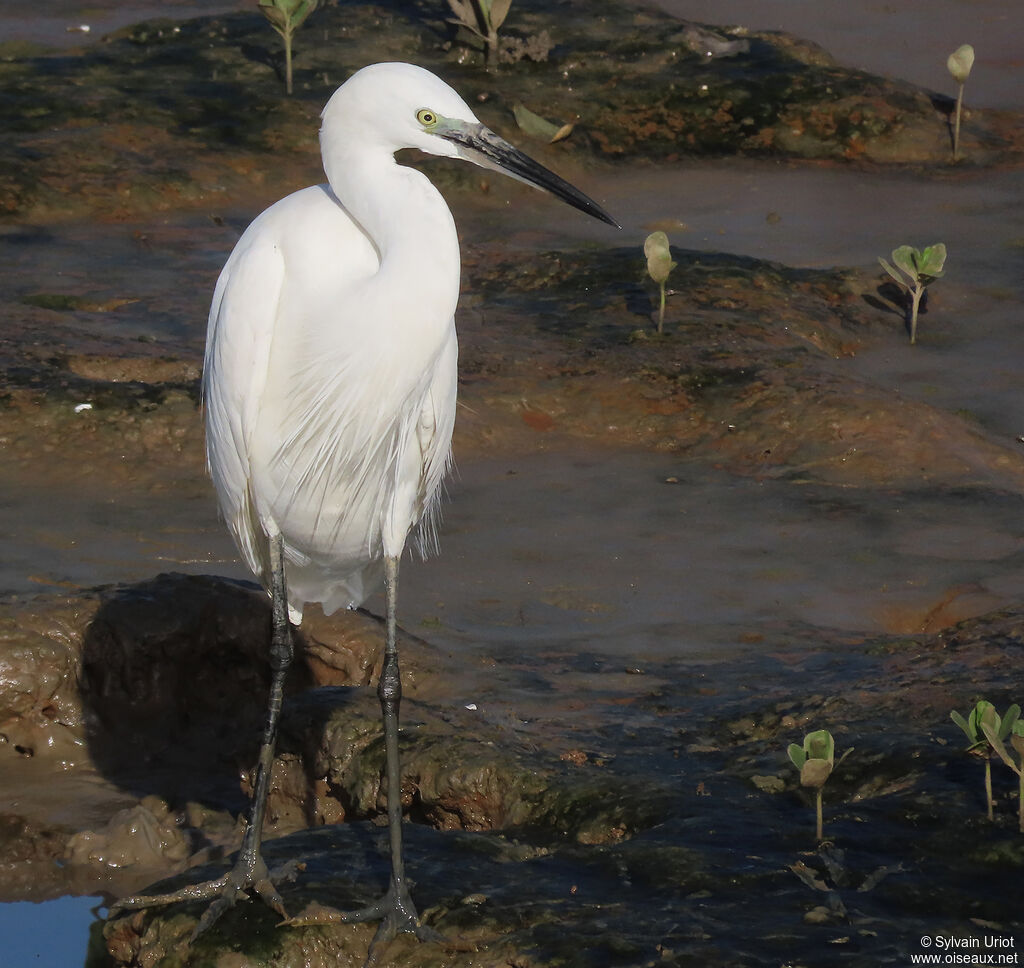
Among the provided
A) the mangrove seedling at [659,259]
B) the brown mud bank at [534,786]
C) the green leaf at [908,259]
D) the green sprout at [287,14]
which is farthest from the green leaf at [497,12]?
the brown mud bank at [534,786]

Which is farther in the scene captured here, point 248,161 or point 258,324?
point 248,161

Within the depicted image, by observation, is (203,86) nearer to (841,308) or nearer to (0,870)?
(841,308)

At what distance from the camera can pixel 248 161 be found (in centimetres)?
1087

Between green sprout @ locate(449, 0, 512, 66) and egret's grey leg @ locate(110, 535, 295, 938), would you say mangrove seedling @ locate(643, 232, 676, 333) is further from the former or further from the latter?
green sprout @ locate(449, 0, 512, 66)

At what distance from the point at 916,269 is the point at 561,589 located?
357cm

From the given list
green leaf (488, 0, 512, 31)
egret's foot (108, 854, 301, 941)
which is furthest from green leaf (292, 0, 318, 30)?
egret's foot (108, 854, 301, 941)

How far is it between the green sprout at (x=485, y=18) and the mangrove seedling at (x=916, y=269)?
502cm

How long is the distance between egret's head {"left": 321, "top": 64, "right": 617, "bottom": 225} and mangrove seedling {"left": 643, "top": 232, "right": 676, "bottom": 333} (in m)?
4.37

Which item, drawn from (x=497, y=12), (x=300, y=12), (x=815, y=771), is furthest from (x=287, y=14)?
(x=815, y=771)

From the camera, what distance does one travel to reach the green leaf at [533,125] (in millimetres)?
11312

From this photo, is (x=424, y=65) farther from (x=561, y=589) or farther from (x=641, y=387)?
(x=561, y=589)

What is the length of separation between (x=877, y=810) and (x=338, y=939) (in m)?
1.28

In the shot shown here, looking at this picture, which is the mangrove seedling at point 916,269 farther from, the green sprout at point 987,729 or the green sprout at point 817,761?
the green sprout at point 817,761

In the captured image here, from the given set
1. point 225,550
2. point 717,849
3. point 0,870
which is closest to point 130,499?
point 225,550
